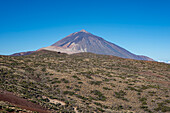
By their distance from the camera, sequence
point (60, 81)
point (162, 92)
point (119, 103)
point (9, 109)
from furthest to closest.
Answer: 1. point (60, 81)
2. point (162, 92)
3. point (119, 103)
4. point (9, 109)

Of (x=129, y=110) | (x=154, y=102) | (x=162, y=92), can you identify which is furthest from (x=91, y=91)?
(x=162, y=92)

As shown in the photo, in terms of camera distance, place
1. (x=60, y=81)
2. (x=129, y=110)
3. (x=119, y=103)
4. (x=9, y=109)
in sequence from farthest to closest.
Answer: (x=60, y=81), (x=119, y=103), (x=129, y=110), (x=9, y=109)

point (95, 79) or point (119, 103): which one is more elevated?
point (95, 79)

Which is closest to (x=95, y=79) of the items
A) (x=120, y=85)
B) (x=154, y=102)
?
(x=120, y=85)

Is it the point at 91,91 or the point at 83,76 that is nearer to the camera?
the point at 91,91

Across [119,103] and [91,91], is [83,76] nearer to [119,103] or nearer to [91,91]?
[91,91]

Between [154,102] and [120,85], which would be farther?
[120,85]

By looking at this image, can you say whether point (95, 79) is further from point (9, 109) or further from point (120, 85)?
point (9, 109)

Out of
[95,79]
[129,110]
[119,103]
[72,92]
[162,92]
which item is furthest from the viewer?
[95,79]

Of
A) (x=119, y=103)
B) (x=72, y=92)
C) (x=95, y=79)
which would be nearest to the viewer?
(x=119, y=103)
